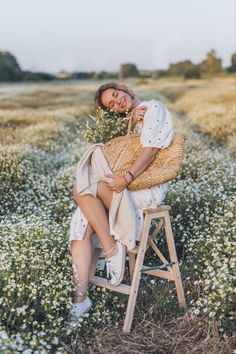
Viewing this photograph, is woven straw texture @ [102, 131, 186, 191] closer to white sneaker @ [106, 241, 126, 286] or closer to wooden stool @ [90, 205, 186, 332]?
wooden stool @ [90, 205, 186, 332]

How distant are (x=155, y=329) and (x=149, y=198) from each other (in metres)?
1.07

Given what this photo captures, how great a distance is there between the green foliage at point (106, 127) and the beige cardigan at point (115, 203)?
27.4 inches

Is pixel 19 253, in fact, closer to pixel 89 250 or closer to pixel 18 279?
pixel 18 279

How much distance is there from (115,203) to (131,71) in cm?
10677

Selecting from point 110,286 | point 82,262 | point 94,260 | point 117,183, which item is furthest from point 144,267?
point 117,183

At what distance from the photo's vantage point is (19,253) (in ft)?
18.6

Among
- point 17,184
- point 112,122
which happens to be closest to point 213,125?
point 17,184

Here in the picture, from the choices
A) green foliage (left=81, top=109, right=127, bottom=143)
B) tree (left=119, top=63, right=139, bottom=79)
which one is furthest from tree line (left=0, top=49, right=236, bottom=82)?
green foliage (left=81, top=109, right=127, bottom=143)

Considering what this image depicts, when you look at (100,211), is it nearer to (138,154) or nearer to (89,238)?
(89,238)

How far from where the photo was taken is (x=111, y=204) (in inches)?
200

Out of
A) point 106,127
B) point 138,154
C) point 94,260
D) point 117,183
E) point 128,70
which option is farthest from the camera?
point 128,70

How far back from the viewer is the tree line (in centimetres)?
5750

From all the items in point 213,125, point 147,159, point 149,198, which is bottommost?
point 213,125

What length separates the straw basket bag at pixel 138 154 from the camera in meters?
5.07
